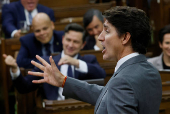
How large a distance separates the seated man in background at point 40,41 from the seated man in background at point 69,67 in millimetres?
320

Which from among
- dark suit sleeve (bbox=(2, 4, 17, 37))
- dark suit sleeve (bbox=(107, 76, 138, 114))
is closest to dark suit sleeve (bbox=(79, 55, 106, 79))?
dark suit sleeve (bbox=(107, 76, 138, 114))

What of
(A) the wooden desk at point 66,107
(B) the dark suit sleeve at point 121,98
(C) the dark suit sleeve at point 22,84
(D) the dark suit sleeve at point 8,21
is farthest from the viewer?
(D) the dark suit sleeve at point 8,21

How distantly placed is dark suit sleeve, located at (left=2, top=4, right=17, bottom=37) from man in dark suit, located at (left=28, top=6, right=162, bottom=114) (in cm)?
211

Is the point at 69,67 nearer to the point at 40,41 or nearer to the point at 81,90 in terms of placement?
the point at 40,41

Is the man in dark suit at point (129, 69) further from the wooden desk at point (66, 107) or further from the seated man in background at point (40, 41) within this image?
the seated man in background at point (40, 41)

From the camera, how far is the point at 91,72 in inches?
72.5

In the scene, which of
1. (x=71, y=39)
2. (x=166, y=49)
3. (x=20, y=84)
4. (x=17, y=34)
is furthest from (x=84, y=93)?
(x=17, y=34)

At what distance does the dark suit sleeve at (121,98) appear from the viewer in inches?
29.1

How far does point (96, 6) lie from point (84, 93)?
2.27m

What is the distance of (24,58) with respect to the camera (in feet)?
7.23

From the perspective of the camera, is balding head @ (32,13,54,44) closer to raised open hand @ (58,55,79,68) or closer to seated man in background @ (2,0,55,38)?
raised open hand @ (58,55,79,68)

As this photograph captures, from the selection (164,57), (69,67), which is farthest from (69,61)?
(164,57)

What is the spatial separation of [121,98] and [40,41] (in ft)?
5.33

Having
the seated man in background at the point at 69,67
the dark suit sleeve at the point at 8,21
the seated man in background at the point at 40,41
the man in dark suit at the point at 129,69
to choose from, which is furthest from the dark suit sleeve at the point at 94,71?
the dark suit sleeve at the point at 8,21
